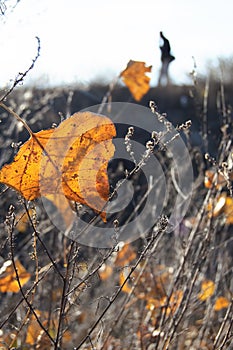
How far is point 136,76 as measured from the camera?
3021mm

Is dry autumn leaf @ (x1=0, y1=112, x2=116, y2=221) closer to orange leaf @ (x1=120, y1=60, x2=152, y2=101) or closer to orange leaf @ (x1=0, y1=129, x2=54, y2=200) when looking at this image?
orange leaf @ (x1=0, y1=129, x2=54, y2=200)

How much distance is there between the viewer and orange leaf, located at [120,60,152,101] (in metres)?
2.82

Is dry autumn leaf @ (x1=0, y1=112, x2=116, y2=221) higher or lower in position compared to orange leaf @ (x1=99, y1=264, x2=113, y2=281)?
lower

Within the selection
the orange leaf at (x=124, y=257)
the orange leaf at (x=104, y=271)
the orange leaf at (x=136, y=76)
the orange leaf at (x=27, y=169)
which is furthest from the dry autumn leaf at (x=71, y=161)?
the orange leaf at (x=104, y=271)

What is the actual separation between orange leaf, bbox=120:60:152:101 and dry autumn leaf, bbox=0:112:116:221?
44.7 inches

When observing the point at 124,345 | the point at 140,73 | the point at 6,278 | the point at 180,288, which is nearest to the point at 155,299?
the point at 124,345

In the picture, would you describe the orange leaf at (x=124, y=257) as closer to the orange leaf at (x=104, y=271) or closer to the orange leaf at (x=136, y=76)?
the orange leaf at (x=104, y=271)

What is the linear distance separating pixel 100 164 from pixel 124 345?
215 centimetres

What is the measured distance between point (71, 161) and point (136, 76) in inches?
60.8

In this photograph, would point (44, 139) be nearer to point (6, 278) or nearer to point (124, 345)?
point (6, 278)

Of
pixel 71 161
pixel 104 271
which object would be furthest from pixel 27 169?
pixel 104 271

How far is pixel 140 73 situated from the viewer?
2.93 meters

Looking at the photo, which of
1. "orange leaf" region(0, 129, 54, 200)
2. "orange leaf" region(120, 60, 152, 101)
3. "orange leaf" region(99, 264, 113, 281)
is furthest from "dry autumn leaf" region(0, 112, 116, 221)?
"orange leaf" region(99, 264, 113, 281)

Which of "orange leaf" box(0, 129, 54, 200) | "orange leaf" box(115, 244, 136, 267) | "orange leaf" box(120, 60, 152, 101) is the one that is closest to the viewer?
"orange leaf" box(0, 129, 54, 200)
